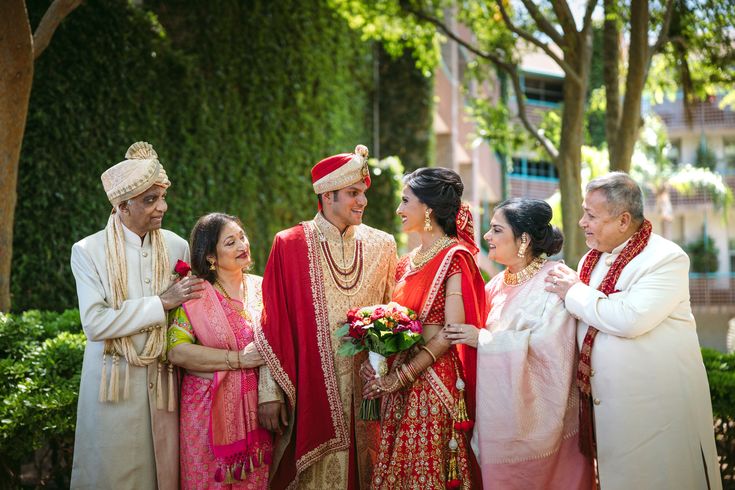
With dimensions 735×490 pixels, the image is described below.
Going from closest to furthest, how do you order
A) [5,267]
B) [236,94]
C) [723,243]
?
[5,267], [236,94], [723,243]

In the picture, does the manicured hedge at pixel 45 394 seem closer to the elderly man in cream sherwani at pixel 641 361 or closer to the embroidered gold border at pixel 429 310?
the elderly man in cream sherwani at pixel 641 361

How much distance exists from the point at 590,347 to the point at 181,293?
2451mm

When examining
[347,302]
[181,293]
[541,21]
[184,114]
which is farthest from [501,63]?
[181,293]

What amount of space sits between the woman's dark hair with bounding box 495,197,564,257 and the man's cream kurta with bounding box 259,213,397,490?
0.92 metres

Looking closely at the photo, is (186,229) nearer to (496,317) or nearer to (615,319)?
(496,317)

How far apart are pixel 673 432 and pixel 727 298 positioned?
101ft

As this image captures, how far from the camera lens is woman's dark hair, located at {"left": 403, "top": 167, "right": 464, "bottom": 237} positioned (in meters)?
4.86

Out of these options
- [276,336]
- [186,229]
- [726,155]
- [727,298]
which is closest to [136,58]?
[186,229]

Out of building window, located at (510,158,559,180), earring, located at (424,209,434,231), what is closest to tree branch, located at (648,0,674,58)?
earring, located at (424,209,434,231)

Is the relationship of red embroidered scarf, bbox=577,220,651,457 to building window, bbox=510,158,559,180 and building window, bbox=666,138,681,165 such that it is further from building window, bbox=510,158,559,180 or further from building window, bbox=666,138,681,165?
building window, bbox=666,138,681,165

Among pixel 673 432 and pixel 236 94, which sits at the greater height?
pixel 236 94

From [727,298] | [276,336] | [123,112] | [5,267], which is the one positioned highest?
[123,112]

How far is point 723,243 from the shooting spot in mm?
34594

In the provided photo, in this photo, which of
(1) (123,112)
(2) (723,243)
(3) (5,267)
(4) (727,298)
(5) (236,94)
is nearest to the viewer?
(3) (5,267)
